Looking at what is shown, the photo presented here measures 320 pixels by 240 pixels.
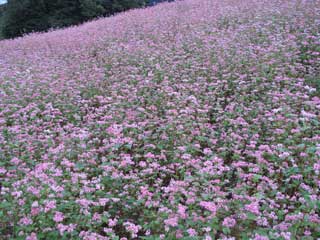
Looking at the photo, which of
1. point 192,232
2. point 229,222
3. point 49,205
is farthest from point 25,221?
point 229,222

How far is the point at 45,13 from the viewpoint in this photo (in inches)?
→ 752

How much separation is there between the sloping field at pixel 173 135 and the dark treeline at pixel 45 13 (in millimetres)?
10737

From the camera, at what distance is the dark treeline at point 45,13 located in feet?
60.7

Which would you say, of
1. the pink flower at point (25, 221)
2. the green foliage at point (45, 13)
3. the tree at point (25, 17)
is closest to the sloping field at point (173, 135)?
the pink flower at point (25, 221)

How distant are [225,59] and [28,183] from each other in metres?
3.68

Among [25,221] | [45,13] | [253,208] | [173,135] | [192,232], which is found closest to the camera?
[192,232]

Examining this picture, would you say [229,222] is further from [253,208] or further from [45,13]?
[45,13]

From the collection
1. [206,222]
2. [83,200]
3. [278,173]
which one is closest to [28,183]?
[83,200]

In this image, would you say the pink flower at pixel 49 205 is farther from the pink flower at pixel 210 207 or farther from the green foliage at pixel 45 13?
the green foliage at pixel 45 13

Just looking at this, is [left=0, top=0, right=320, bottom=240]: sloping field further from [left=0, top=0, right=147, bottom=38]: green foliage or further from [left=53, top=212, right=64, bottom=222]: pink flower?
[left=0, top=0, right=147, bottom=38]: green foliage

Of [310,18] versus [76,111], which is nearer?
[76,111]

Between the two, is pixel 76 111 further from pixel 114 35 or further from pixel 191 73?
pixel 114 35

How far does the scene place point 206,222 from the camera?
2582mm

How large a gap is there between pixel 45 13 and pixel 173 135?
17048 mm
